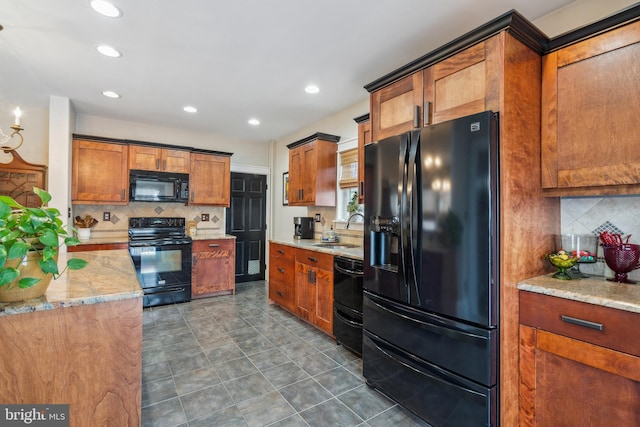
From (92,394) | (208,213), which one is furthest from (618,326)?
(208,213)

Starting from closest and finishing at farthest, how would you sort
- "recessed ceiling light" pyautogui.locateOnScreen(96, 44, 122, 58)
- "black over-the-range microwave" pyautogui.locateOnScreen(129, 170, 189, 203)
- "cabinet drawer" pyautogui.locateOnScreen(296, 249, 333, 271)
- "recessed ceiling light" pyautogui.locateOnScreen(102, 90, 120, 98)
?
"recessed ceiling light" pyautogui.locateOnScreen(96, 44, 122, 58) < "cabinet drawer" pyautogui.locateOnScreen(296, 249, 333, 271) < "recessed ceiling light" pyautogui.locateOnScreen(102, 90, 120, 98) < "black over-the-range microwave" pyautogui.locateOnScreen(129, 170, 189, 203)

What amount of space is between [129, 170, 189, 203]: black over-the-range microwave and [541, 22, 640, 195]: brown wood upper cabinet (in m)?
4.32

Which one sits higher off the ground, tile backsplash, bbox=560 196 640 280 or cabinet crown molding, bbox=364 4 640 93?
cabinet crown molding, bbox=364 4 640 93

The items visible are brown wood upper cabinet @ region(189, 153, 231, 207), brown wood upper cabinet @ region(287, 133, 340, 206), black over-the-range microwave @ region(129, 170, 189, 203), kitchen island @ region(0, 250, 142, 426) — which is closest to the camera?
kitchen island @ region(0, 250, 142, 426)

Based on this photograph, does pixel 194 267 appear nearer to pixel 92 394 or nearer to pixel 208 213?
pixel 208 213

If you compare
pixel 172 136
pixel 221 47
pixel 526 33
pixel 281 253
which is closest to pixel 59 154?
pixel 172 136

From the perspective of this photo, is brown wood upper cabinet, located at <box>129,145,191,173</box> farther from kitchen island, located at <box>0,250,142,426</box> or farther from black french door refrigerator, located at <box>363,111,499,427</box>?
black french door refrigerator, located at <box>363,111,499,427</box>

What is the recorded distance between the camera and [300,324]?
3.46m

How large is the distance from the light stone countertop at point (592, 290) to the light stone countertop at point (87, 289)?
1.94m

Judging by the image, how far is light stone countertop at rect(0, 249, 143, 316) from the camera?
44.3 inches

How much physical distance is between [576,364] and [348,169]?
279 cm

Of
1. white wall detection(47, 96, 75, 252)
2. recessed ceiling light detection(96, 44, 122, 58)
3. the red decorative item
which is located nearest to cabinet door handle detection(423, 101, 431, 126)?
the red decorative item

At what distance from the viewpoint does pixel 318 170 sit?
3.81m

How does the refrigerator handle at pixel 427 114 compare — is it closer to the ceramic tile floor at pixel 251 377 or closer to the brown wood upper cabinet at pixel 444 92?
the brown wood upper cabinet at pixel 444 92
